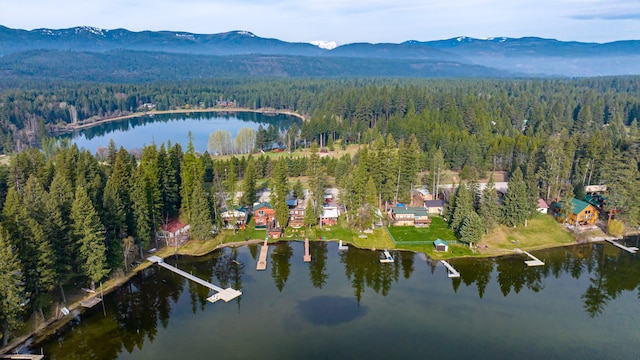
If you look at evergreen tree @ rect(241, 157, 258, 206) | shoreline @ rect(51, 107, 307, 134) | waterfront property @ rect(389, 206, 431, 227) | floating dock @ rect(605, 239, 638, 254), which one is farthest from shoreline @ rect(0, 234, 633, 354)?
shoreline @ rect(51, 107, 307, 134)

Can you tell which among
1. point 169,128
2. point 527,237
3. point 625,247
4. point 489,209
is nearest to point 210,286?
point 489,209

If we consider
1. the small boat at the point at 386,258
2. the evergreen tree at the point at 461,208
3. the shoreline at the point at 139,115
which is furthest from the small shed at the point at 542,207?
the shoreline at the point at 139,115

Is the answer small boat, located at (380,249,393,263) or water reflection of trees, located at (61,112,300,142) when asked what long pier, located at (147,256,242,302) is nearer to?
small boat, located at (380,249,393,263)

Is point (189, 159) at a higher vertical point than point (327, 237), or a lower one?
higher

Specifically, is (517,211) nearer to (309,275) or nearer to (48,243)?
(309,275)

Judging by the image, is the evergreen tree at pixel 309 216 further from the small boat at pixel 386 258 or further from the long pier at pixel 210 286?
the long pier at pixel 210 286

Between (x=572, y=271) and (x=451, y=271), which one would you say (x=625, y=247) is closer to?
(x=572, y=271)

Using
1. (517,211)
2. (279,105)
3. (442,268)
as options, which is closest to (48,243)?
(442,268)
